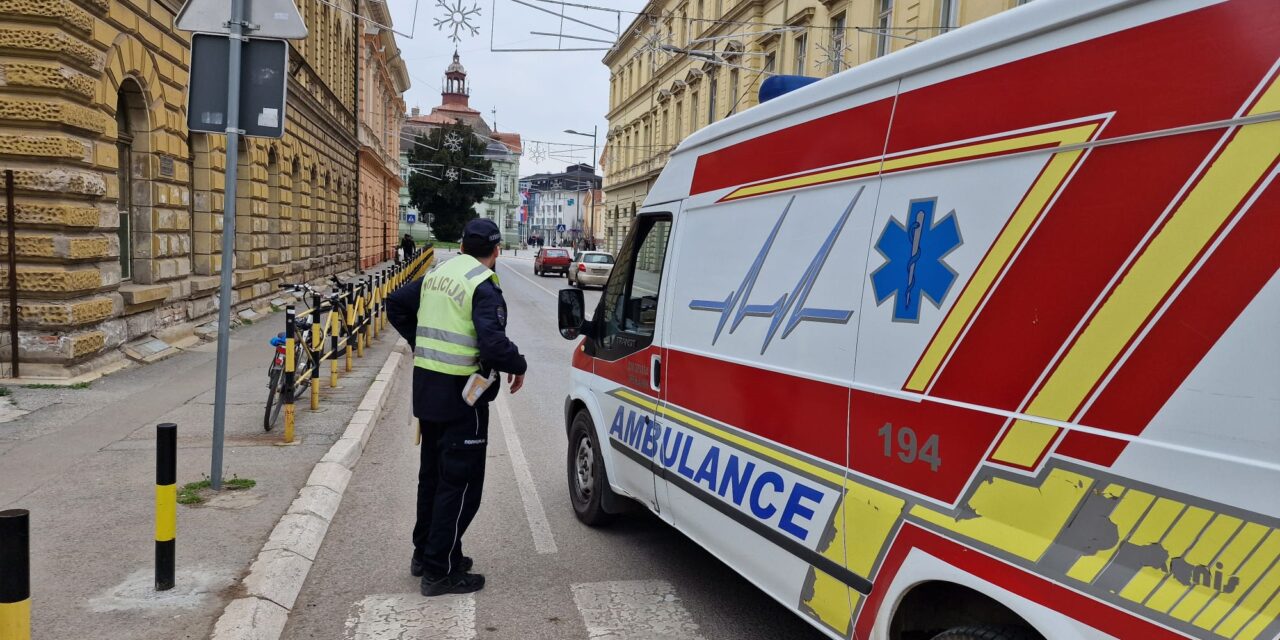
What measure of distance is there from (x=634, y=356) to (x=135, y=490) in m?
3.44

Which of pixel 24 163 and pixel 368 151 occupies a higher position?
pixel 368 151

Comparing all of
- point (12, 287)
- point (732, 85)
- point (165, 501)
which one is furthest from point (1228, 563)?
point (732, 85)

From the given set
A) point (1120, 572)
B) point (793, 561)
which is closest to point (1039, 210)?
point (1120, 572)

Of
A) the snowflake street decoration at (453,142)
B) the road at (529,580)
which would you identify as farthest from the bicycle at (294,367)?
the snowflake street decoration at (453,142)

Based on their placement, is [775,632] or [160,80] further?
[160,80]

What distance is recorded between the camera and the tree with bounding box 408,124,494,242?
5919 cm

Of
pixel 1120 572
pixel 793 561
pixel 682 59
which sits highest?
pixel 682 59

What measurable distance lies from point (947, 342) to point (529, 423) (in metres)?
6.40

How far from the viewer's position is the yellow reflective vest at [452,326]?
4.14 meters

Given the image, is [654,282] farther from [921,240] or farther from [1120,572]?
[1120,572]

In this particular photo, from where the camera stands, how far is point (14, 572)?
2.50 metres

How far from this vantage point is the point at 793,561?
3232 mm

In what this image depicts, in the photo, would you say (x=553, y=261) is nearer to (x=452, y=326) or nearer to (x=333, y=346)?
(x=333, y=346)

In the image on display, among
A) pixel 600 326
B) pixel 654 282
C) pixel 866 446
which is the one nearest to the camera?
pixel 866 446
